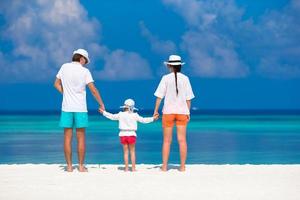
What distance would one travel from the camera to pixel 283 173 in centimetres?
1034

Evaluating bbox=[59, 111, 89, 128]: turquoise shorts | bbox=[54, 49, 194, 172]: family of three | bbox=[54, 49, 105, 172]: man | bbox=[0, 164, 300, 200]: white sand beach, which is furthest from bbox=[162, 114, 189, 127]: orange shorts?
bbox=[59, 111, 89, 128]: turquoise shorts

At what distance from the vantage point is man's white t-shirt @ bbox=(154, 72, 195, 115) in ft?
33.8

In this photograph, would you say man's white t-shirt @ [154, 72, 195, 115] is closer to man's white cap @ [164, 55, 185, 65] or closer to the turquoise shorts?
man's white cap @ [164, 55, 185, 65]

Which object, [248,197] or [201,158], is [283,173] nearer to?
[248,197]

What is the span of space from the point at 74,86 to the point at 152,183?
82.2 inches

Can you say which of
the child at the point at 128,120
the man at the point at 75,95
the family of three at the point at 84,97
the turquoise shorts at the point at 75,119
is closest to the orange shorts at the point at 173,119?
the family of three at the point at 84,97

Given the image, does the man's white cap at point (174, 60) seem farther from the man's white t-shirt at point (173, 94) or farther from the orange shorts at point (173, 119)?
the orange shorts at point (173, 119)

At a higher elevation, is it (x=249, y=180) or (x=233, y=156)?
(x=233, y=156)

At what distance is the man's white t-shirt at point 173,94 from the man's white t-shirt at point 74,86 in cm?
111

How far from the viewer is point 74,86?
1020cm

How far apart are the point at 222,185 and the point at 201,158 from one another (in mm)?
13247

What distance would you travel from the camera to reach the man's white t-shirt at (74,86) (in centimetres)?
1017

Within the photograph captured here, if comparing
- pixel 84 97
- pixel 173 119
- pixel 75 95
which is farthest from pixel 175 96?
pixel 75 95

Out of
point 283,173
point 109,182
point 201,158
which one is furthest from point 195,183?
point 201,158
